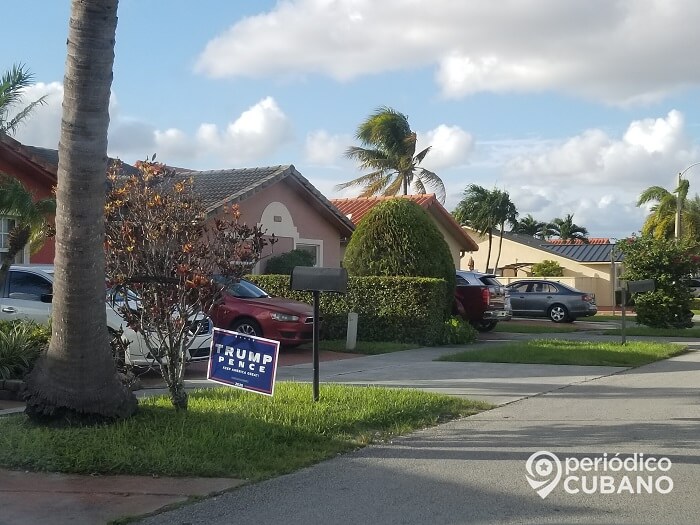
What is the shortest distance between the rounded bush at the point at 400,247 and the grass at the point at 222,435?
33.4 feet

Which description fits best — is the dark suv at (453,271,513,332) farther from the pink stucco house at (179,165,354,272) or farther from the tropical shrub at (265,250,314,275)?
the pink stucco house at (179,165,354,272)

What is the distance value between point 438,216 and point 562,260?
18327 millimetres

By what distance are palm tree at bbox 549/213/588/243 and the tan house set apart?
46.3 m

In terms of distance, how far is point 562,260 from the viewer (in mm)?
48406

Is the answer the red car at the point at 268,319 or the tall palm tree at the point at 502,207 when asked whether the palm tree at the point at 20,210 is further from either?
the tall palm tree at the point at 502,207

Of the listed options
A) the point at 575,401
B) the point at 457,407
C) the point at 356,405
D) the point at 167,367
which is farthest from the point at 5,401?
the point at 575,401

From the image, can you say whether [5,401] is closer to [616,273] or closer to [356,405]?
[356,405]

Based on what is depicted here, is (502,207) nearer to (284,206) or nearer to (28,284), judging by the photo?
(284,206)

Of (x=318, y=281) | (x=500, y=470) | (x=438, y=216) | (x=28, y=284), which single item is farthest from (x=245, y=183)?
(x=500, y=470)

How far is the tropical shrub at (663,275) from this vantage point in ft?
80.3

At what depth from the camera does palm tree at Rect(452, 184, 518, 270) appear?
4941 cm

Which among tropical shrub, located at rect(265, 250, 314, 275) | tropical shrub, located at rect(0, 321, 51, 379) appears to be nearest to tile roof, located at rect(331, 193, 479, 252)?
tropical shrub, located at rect(265, 250, 314, 275)

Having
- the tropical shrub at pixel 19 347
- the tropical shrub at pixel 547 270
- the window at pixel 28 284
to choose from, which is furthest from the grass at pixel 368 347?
the tropical shrub at pixel 547 270

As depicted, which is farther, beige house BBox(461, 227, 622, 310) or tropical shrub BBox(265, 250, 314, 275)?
beige house BBox(461, 227, 622, 310)
